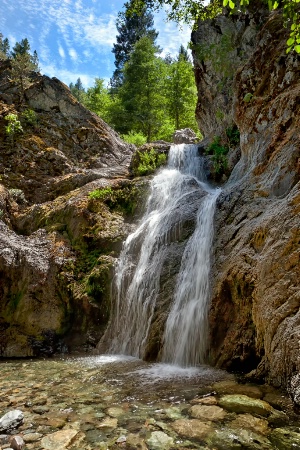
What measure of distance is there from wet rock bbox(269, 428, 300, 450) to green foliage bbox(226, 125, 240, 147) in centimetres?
947

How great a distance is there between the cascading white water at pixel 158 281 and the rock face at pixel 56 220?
62cm

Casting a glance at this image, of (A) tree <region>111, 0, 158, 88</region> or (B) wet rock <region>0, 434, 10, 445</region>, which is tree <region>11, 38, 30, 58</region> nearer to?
(A) tree <region>111, 0, 158, 88</region>

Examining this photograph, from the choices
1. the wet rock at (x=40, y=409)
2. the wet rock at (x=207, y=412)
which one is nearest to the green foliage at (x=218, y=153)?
the wet rock at (x=207, y=412)

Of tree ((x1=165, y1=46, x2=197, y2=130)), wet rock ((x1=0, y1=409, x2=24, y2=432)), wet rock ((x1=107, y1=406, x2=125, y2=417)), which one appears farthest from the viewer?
tree ((x1=165, y1=46, x2=197, y2=130))

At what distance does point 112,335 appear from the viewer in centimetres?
720

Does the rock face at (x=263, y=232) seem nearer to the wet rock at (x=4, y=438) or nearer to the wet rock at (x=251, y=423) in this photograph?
the wet rock at (x=251, y=423)

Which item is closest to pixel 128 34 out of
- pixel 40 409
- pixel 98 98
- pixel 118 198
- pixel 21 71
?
pixel 98 98

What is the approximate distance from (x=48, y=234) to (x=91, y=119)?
30.0 ft

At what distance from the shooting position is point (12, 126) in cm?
1411

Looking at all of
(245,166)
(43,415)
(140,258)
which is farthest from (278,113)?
(43,415)

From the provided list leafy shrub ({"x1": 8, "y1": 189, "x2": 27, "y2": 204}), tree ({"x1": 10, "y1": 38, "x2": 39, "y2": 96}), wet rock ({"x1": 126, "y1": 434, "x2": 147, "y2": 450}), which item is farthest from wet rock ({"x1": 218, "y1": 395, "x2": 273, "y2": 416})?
tree ({"x1": 10, "y1": 38, "x2": 39, "y2": 96})

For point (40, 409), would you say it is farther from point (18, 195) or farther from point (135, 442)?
point (18, 195)

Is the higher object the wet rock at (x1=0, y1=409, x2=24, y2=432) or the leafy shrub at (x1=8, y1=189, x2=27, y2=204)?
the leafy shrub at (x1=8, y1=189, x2=27, y2=204)

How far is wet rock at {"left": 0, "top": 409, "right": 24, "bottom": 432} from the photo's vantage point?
2.92m
